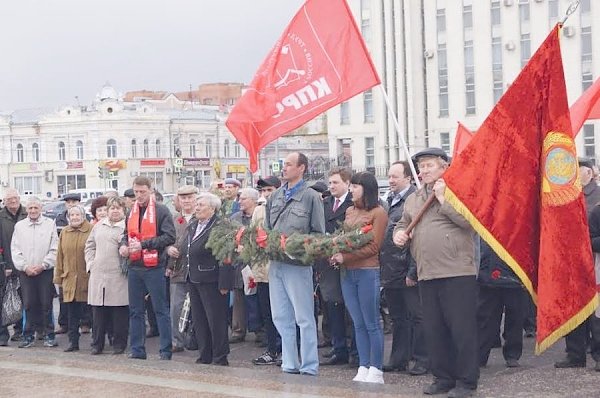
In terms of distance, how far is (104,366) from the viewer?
10.6m

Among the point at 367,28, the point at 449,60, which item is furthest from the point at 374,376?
the point at 367,28

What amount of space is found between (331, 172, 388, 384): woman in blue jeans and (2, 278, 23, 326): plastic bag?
5.48m

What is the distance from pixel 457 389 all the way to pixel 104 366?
12.8 feet

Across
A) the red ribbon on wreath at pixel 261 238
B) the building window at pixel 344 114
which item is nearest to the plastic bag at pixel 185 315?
the red ribbon on wreath at pixel 261 238

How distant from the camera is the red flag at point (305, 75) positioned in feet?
36.9

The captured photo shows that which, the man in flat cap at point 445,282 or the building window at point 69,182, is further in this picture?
the building window at point 69,182

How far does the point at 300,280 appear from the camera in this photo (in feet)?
33.2

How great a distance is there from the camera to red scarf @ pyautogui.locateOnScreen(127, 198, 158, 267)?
38.0 feet

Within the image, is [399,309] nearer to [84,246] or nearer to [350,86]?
[350,86]

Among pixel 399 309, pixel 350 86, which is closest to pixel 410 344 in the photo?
pixel 399 309

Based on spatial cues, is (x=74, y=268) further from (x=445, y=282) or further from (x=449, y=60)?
(x=449, y=60)

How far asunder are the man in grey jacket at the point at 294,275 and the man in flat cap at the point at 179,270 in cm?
185

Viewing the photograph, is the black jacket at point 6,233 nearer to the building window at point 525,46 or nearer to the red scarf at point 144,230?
the red scarf at point 144,230

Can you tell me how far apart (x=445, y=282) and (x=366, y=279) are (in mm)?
1317
